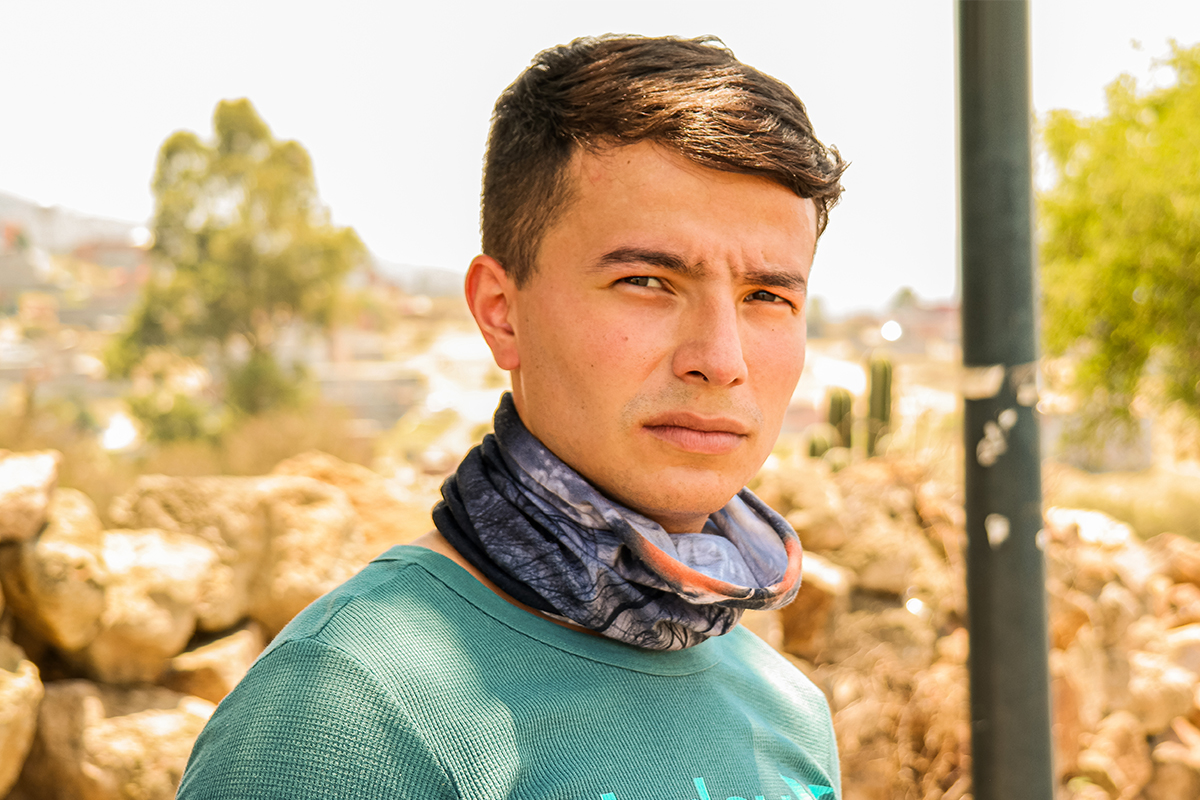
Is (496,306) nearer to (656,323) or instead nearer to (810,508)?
(656,323)

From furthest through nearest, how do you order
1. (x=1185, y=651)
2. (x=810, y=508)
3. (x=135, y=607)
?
(x=1185, y=651)
(x=810, y=508)
(x=135, y=607)

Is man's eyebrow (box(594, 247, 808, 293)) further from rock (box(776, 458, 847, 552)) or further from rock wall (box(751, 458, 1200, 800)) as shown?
rock (box(776, 458, 847, 552))

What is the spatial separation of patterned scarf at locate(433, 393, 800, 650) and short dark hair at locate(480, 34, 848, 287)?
24cm

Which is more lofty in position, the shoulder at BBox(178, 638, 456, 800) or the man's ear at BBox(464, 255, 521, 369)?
the man's ear at BBox(464, 255, 521, 369)

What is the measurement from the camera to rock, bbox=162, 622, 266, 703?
273cm

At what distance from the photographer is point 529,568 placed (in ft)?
3.29

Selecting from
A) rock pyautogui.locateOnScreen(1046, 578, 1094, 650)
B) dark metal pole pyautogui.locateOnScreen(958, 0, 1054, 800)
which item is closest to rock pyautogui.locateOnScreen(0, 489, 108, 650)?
dark metal pole pyautogui.locateOnScreen(958, 0, 1054, 800)

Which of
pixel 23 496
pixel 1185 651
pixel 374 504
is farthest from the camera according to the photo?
pixel 1185 651

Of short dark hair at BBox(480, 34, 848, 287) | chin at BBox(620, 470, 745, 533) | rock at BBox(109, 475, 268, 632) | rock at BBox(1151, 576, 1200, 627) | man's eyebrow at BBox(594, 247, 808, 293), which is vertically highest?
short dark hair at BBox(480, 34, 848, 287)

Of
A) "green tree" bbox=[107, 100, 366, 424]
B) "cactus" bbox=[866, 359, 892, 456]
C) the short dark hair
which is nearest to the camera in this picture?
the short dark hair

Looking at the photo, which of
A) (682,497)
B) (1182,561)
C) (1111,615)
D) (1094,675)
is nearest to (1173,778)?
(1094,675)

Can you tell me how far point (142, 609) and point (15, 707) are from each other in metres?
0.40

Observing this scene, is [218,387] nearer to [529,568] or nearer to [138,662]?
[138,662]

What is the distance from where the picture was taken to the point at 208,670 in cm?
276
